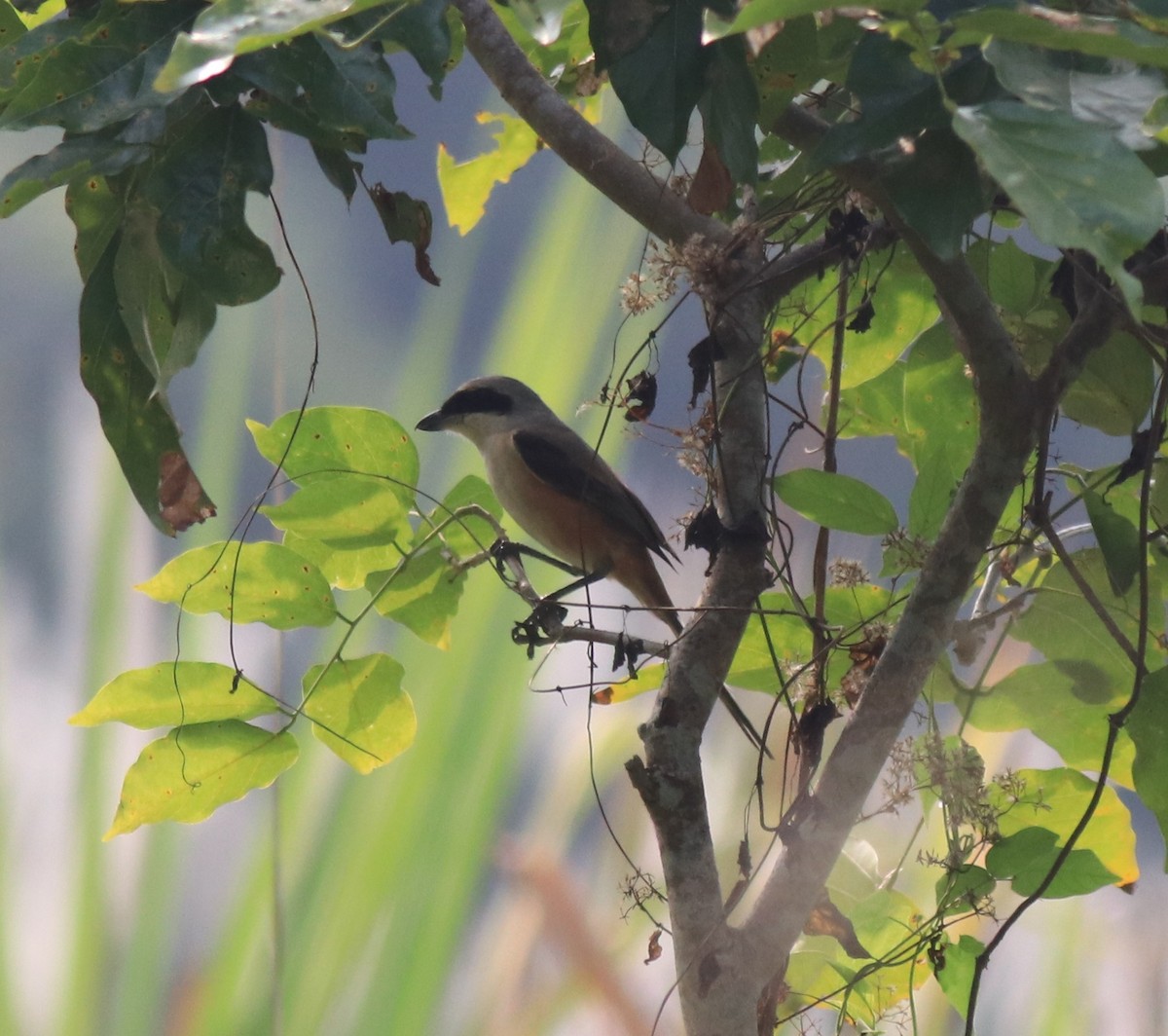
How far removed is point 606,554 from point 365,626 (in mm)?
559

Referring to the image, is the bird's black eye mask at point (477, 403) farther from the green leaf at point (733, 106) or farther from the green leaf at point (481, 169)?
the green leaf at point (733, 106)

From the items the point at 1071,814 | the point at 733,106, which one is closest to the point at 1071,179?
the point at 733,106

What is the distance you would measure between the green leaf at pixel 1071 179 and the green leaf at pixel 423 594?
963 mm

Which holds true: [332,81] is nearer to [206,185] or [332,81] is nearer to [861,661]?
[206,185]

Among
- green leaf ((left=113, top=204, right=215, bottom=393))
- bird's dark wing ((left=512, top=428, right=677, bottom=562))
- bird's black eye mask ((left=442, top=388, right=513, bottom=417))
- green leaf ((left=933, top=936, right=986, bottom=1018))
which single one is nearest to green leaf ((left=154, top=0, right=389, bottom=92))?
green leaf ((left=113, top=204, right=215, bottom=393))

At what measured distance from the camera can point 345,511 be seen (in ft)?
4.63

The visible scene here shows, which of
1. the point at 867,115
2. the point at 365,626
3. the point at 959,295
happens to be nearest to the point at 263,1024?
the point at 365,626

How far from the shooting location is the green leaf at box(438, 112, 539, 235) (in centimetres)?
171

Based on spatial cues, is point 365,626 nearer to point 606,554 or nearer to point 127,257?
point 606,554

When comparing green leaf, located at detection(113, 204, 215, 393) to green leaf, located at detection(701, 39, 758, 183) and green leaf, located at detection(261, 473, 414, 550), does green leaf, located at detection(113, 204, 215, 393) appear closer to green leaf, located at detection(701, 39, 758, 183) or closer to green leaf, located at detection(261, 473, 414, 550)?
green leaf, located at detection(261, 473, 414, 550)

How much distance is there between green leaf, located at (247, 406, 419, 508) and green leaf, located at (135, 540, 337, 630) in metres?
0.10

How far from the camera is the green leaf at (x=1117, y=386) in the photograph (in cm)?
134

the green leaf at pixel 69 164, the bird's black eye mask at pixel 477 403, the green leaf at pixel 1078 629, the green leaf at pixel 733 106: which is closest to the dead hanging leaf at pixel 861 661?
the green leaf at pixel 1078 629

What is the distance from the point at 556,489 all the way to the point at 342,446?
1.09 m
